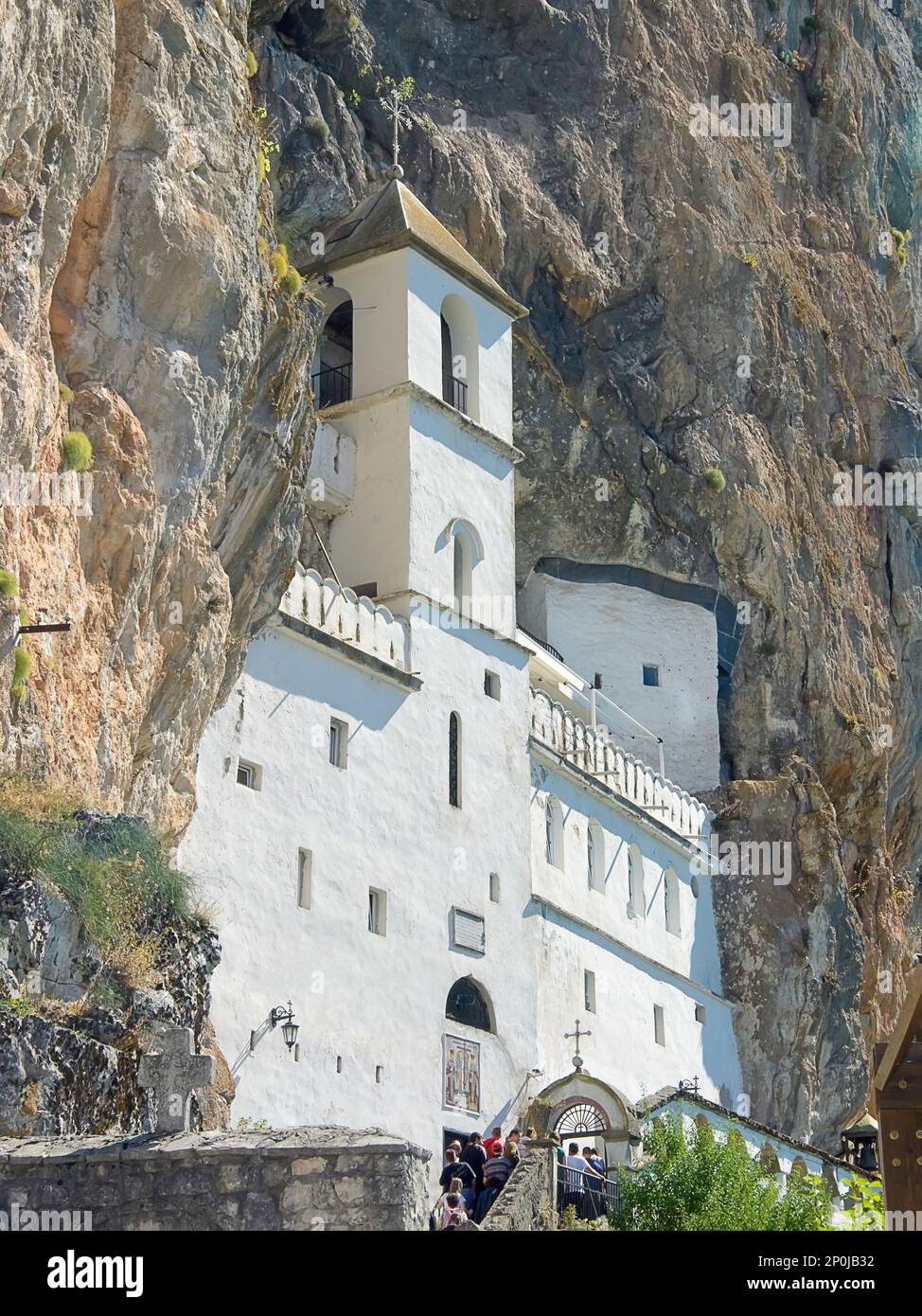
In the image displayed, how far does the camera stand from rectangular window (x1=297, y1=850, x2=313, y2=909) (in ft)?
91.6

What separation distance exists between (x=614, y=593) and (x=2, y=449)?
77.2 ft

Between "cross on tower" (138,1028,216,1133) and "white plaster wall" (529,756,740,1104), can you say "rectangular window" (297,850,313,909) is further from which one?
"cross on tower" (138,1028,216,1133)

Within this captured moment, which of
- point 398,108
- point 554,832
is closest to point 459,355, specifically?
point 398,108

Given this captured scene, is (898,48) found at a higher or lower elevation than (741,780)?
higher

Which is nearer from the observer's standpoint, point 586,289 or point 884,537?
point 586,289

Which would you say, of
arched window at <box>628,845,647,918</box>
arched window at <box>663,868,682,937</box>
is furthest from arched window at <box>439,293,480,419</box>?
arched window at <box>663,868,682,937</box>

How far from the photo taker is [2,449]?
19.4 m

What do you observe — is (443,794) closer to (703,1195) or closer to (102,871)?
(703,1195)

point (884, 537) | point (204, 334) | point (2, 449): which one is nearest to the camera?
point (2, 449)

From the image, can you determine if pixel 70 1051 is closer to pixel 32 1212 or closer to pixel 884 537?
pixel 32 1212

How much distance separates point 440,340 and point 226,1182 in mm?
24469

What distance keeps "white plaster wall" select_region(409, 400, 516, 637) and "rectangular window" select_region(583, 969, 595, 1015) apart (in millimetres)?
6004
